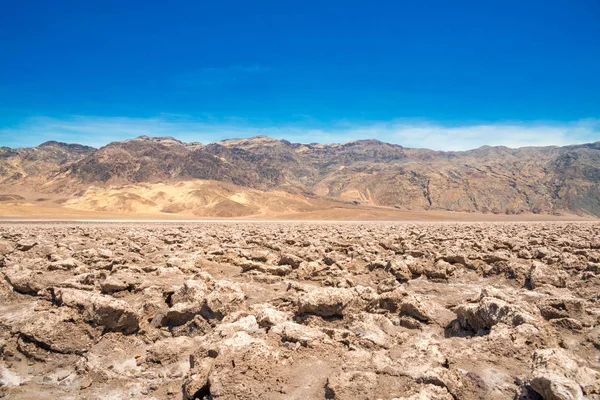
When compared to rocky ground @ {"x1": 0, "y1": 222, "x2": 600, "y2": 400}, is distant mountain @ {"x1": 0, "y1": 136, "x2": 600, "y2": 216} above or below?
above

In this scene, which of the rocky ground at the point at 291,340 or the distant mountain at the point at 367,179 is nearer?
the rocky ground at the point at 291,340

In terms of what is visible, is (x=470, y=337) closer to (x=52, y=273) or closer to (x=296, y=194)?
(x=52, y=273)

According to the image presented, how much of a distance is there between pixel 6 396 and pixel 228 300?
7.76ft

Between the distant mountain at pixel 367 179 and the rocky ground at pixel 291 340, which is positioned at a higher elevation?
the distant mountain at pixel 367 179

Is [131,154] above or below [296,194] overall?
above

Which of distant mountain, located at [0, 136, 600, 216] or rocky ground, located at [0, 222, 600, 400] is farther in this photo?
distant mountain, located at [0, 136, 600, 216]

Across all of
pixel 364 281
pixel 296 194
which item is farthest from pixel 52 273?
pixel 296 194

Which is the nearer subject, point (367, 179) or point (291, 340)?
point (291, 340)

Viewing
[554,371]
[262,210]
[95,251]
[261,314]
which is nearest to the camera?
[554,371]

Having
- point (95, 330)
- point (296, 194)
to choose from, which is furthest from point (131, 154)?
point (95, 330)

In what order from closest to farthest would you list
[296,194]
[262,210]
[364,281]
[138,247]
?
1. [364,281]
2. [138,247]
3. [262,210]
4. [296,194]

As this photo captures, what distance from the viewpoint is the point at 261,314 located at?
14.5ft

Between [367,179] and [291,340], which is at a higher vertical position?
[367,179]

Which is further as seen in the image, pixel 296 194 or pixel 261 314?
pixel 296 194
